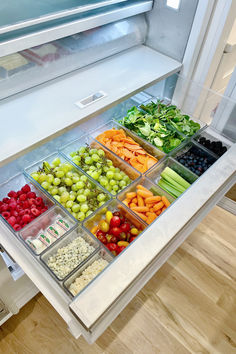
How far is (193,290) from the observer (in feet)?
5.22

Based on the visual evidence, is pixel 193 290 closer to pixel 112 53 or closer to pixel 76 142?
pixel 76 142

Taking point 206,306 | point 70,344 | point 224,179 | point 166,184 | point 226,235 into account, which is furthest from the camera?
point 226,235

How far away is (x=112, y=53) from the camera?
143 centimetres

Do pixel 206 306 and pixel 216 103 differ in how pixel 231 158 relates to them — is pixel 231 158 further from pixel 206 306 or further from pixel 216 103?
pixel 206 306

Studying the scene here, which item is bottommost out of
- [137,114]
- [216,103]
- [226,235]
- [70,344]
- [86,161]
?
[70,344]

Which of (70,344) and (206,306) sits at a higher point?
(206,306)

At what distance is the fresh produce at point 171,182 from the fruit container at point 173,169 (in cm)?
1

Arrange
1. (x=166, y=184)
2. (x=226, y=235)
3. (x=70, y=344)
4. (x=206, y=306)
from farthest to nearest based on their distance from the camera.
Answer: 1. (x=226, y=235)
2. (x=206, y=306)
3. (x=70, y=344)
4. (x=166, y=184)

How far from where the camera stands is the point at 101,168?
4.19 feet

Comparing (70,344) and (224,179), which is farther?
(70,344)

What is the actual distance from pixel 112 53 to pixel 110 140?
0.46m

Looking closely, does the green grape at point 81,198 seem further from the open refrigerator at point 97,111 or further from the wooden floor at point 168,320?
the wooden floor at point 168,320

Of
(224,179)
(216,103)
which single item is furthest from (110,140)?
(224,179)

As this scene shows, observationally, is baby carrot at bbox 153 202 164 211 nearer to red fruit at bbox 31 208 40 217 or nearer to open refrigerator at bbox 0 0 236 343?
open refrigerator at bbox 0 0 236 343
